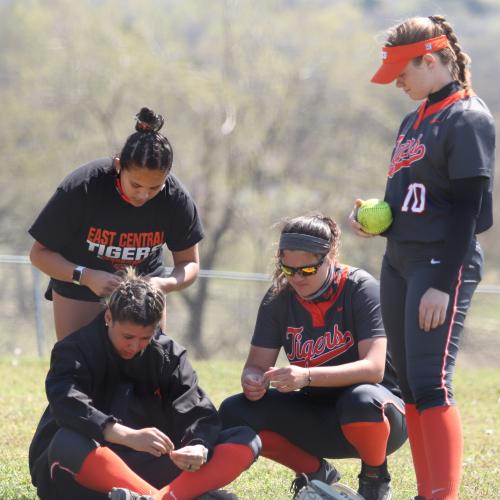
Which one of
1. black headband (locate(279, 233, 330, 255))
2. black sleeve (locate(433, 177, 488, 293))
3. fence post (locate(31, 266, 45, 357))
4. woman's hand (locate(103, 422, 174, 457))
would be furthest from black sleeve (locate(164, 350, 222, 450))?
fence post (locate(31, 266, 45, 357))

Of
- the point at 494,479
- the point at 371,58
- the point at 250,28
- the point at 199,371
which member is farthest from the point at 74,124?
the point at 494,479

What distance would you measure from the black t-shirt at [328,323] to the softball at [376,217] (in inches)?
18.2

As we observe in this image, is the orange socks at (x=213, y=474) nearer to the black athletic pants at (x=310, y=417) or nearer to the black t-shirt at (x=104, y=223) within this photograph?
the black athletic pants at (x=310, y=417)

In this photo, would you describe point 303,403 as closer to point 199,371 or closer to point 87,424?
point 87,424

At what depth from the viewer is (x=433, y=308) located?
3.26 meters

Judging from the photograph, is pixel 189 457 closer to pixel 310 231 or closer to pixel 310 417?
pixel 310 417

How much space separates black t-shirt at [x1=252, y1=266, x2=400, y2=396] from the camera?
→ 3898 millimetres

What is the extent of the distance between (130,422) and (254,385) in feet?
1.74

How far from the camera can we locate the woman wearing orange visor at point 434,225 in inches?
128

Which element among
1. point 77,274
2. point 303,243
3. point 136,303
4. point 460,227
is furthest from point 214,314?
point 460,227

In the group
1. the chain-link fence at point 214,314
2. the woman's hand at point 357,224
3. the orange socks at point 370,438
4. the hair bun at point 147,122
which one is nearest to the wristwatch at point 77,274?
the hair bun at point 147,122

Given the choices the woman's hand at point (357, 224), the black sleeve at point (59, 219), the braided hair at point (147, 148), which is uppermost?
the braided hair at point (147, 148)

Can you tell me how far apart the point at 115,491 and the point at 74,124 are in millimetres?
19231

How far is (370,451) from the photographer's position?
147 inches
